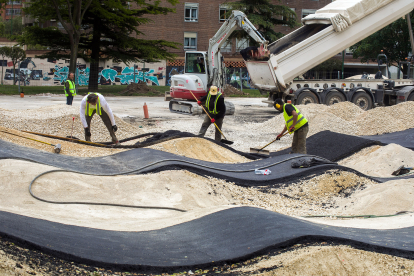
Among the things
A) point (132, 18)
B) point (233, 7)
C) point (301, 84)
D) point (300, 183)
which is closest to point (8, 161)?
point (300, 183)

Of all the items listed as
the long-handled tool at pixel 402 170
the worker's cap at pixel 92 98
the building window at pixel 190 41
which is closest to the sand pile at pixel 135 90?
the building window at pixel 190 41

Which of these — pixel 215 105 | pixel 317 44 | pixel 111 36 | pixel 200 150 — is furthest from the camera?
pixel 111 36

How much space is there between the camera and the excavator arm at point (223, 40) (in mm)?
16719

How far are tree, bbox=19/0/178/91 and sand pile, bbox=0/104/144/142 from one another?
15.8 m

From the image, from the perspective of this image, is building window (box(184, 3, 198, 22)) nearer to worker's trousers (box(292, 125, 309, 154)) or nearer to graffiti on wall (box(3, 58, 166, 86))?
graffiti on wall (box(3, 58, 166, 86))

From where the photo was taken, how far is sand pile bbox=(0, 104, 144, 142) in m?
11.3

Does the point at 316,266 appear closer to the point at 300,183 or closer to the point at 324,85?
the point at 300,183

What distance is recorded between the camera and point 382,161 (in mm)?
8742

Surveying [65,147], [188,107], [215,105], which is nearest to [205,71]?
[188,107]

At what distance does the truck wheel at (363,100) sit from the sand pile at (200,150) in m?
11.1

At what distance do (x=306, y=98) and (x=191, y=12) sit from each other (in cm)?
2651

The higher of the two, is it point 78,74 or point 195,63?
point 78,74

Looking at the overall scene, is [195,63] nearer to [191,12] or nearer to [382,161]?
[382,161]

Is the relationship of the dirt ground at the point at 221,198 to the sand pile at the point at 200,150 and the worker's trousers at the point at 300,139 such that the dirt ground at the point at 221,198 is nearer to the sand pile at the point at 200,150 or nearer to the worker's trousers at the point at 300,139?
the sand pile at the point at 200,150
